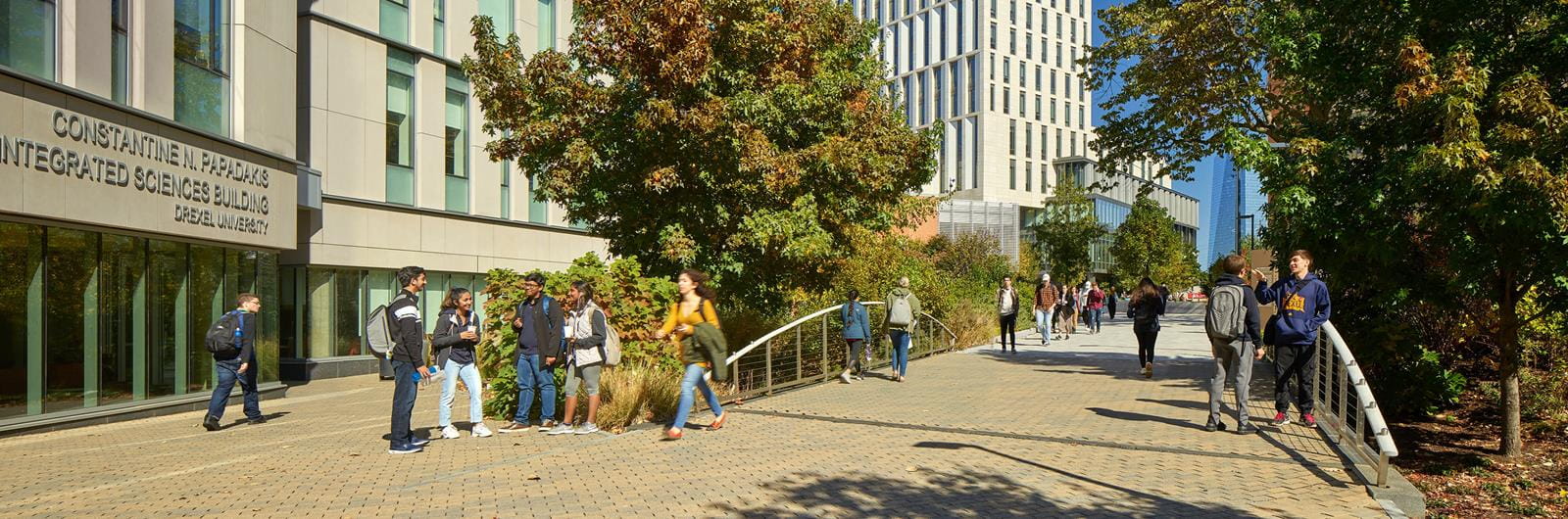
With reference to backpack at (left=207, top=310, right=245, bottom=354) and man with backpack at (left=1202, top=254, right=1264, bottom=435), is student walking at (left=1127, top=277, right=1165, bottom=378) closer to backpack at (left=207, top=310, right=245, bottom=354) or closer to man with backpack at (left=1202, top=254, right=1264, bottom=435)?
man with backpack at (left=1202, top=254, right=1264, bottom=435)

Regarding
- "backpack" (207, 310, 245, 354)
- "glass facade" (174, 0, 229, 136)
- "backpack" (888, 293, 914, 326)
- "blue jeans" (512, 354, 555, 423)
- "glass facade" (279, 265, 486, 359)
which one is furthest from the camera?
"glass facade" (279, 265, 486, 359)

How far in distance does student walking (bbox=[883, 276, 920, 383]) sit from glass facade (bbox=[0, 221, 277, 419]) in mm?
9806

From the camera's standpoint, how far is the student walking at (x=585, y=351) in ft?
29.8

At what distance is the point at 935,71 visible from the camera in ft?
289

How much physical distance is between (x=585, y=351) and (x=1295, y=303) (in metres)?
6.08

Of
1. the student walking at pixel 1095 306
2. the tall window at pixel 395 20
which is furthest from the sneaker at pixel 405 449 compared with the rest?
the student walking at pixel 1095 306

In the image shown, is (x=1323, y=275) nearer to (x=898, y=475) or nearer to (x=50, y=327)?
(x=898, y=475)

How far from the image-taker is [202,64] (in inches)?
595

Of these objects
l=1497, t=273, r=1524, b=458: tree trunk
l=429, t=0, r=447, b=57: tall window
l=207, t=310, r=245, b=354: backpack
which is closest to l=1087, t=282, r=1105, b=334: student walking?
l=429, t=0, r=447, b=57: tall window

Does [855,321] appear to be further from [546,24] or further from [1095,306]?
[546,24]

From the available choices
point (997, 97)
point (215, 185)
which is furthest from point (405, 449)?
point (997, 97)

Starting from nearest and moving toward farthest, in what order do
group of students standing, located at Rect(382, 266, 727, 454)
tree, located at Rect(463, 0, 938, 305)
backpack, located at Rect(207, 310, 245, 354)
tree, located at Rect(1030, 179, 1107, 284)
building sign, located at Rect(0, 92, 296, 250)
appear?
1. group of students standing, located at Rect(382, 266, 727, 454)
2. backpack, located at Rect(207, 310, 245, 354)
3. building sign, located at Rect(0, 92, 296, 250)
4. tree, located at Rect(463, 0, 938, 305)
5. tree, located at Rect(1030, 179, 1107, 284)

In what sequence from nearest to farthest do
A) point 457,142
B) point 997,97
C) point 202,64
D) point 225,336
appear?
point 225,336, point 202,64, point 457,142, point 997,97

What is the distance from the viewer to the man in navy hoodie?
341 inches
